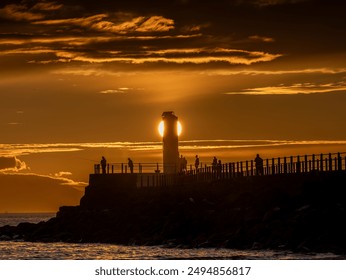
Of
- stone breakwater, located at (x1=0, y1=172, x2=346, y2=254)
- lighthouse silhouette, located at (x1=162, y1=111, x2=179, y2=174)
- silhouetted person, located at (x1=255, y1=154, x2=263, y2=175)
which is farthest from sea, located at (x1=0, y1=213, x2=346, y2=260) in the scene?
lighthouse silhouette, located at (x1=162, y1=111, x2=179, y2=174)

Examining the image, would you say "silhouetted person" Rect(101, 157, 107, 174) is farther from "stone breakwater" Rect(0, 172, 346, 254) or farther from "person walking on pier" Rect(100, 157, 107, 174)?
"stone breakwater" Rect(0, 172, 346, 254)

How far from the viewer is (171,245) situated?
171 ft

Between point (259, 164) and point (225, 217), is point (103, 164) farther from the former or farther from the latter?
point (225, 217)

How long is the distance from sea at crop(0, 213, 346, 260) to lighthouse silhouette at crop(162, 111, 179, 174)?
12.6 meters

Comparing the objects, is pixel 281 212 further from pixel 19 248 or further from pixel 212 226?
pixel 19 248

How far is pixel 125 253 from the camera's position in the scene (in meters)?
51.3

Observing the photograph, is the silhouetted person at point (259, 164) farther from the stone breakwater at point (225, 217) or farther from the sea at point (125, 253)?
the sea at point (125, 253)

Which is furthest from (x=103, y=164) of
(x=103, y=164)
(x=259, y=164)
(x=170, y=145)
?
(x=259, y=164)

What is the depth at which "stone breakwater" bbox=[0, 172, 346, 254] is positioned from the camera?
145ft

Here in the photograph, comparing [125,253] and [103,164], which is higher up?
[103,164]

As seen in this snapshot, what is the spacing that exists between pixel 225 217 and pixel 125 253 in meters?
4.61

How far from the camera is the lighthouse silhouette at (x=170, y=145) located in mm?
75750

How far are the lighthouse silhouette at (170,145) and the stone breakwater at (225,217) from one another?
3681 millimetres
